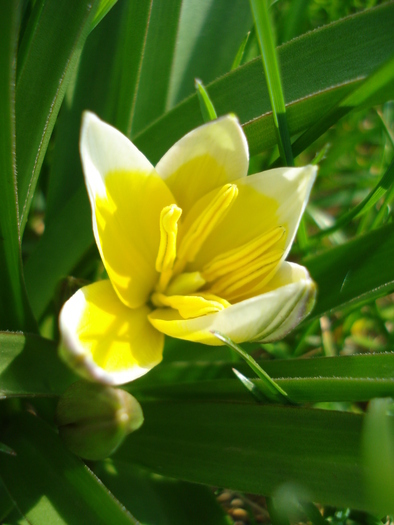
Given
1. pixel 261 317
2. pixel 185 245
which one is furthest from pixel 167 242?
pixel 261 317

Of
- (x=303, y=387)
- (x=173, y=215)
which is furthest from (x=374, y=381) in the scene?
(x=173, y=215)

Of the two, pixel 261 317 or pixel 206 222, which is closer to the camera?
pixel 261 317

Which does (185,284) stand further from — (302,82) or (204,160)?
(302,82)

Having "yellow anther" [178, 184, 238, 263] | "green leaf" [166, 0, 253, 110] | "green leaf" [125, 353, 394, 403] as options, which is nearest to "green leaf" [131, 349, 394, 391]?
"green leaf" [125, 353, 394, 403]

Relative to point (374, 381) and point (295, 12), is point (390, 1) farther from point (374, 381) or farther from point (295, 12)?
point (374, 381)

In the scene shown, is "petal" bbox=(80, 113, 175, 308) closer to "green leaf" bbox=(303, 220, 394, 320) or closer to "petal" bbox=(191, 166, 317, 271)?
"petal" bbox=(191, 166, 317, 271)

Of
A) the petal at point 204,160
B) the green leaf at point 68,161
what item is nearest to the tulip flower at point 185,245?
the petal at point 204,160

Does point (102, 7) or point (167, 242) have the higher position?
point (102, 7)
